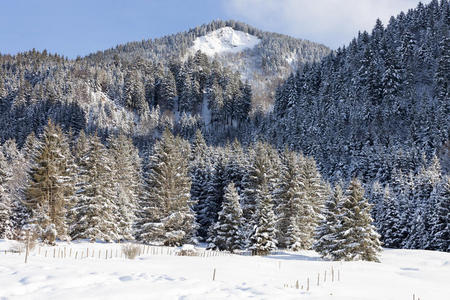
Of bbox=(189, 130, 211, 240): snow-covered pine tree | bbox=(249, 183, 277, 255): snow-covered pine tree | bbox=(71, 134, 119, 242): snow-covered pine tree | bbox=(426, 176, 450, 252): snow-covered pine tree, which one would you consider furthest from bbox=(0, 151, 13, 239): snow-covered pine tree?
bbox=(426, 176, 450, 252): snow-covered pine tree

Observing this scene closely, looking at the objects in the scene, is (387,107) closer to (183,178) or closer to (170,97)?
(183,178)

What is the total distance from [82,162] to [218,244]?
17.7 m

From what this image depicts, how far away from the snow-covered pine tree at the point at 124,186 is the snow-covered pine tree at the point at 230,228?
10.8m

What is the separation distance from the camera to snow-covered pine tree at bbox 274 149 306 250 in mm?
38438

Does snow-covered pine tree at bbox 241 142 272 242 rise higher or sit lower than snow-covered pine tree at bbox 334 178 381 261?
higher

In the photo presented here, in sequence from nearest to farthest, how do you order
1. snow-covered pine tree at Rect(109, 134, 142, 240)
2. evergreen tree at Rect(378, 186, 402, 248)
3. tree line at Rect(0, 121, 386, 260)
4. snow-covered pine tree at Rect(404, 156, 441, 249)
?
tree line at Rect(0, 121, 386, 260), snow-covered pine tree at Rect(109, 134, 142, 240), snow-covered pine tree at Rect(404, 156, 441, 249), evergreen tree at Rect(378, 186, 402, 248)

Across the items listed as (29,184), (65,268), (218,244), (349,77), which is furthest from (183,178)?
(349,77)

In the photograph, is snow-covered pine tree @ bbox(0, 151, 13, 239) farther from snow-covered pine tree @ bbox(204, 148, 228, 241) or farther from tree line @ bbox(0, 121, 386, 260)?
snow-covered pine tree @ bbox(204, 148, 228, 241)

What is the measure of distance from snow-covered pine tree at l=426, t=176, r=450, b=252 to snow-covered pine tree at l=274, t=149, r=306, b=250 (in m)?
16.9

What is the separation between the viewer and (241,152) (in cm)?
5697

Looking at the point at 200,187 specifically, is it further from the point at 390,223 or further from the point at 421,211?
the point at 421,211

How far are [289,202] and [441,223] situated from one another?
765 inches

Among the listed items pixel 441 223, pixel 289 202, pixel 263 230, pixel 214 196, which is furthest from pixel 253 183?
pixel 441 223

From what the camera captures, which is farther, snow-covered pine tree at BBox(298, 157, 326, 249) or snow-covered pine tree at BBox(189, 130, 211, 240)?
snow-covered pine tree at BBox(189, 130, 211, 240)
